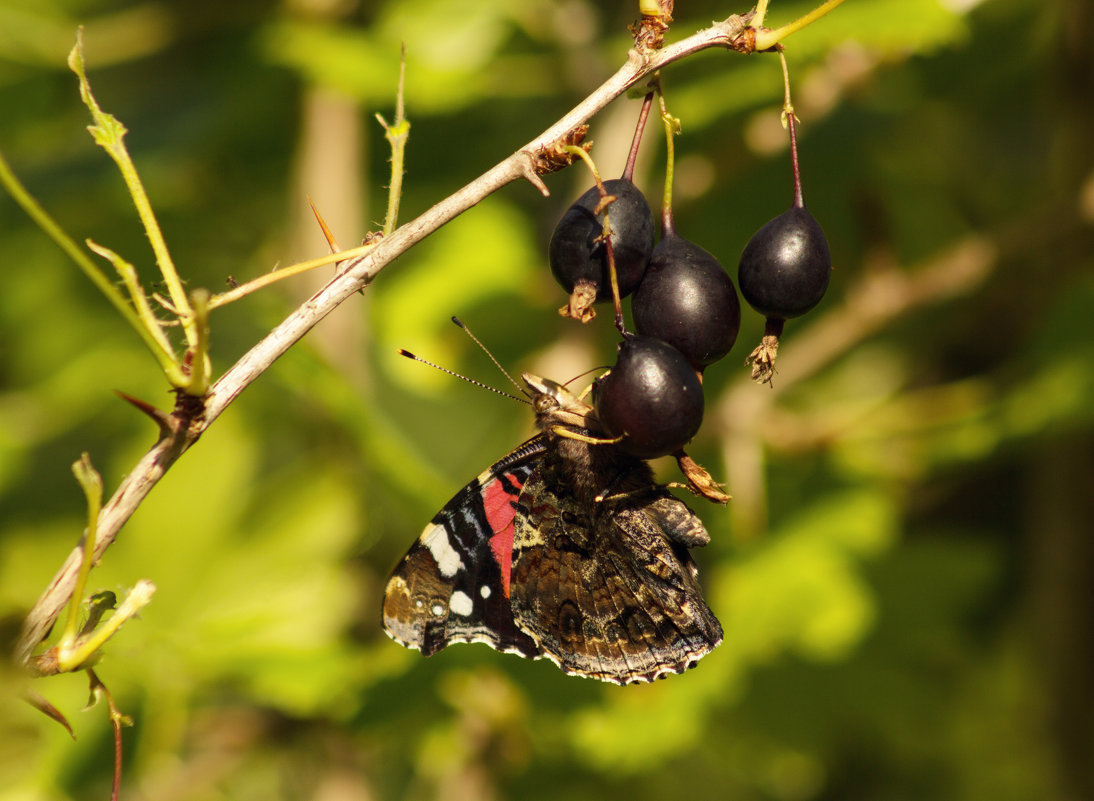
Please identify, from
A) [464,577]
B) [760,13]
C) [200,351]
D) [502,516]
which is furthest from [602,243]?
[464,577]

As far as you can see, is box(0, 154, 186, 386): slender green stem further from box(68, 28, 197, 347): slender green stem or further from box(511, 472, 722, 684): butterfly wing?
box(511, 472, 722, 684): butterfly wing

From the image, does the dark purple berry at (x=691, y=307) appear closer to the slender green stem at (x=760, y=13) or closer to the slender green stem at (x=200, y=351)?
the slender green stem at (x=760, y=13)

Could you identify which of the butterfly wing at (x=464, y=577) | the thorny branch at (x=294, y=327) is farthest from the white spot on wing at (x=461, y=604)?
the thorny branch at (x=294, y=327)

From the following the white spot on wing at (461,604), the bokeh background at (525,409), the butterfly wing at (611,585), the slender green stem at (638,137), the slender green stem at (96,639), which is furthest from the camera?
the bokeh background at (525,409)

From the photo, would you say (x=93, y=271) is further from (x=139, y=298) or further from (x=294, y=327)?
(x=294, y=327)

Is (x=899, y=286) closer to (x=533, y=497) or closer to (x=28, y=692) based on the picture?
(x=533, y=497)

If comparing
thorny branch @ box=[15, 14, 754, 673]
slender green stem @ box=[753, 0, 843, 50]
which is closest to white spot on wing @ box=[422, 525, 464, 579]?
thorny branch @ box=[15, 14, 754, 673]

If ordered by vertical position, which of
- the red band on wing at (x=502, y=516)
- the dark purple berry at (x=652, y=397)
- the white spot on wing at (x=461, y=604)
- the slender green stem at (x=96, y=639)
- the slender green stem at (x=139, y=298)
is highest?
the red band on wing at (x=502, y=516)
